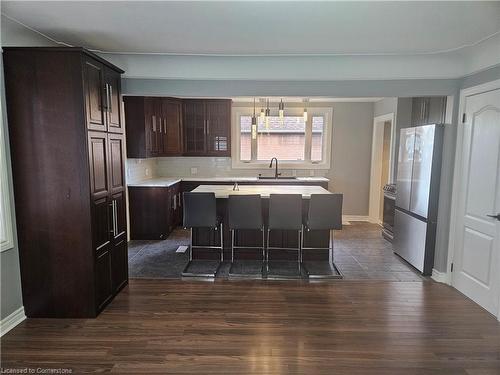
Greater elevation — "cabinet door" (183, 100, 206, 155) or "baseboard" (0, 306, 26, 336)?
"cabinet door" (183, 100, 206, 155)

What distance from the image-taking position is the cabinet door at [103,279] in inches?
113

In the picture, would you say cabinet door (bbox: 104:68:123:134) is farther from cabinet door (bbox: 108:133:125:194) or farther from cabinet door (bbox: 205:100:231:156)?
cabinet door (bbox: 205:100:231:156)

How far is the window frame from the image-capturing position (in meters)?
6.56

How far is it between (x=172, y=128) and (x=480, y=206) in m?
4.91

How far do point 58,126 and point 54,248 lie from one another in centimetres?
104

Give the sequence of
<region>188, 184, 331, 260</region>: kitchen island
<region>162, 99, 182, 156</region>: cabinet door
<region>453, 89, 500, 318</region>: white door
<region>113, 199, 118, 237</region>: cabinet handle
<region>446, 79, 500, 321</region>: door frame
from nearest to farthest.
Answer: <region>453, 89, 500, 318</region>: white door, <region>113, 199, 118, 237</region>: cabinet handle, <region>446, 79, 500, 321</region>: door frame, <region>188, 184, 331, 260</region>: kitchen island, <region>162, 99, 182, 156</region>: cabinet door

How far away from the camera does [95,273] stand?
280 cm

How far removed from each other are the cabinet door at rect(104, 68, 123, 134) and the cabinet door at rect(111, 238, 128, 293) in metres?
1.19

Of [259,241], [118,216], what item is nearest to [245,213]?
[259,241]

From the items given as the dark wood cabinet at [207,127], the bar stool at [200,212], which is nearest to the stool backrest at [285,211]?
the bar stool at [200,212]

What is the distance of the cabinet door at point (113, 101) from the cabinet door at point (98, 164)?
0.71ft

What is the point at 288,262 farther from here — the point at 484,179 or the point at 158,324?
the point at 484,179

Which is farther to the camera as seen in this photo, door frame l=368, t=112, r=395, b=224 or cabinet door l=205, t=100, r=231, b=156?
door frame l=368, t=112, r=395, b=224

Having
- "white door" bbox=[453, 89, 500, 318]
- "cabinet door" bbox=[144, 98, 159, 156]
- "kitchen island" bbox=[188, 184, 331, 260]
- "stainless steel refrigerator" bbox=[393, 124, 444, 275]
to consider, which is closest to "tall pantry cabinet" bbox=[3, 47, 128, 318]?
"kitchen island" bbox=[188, 184, 331, 260]
